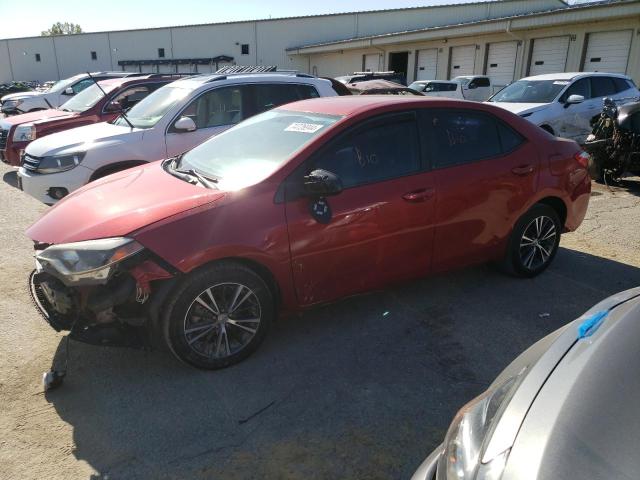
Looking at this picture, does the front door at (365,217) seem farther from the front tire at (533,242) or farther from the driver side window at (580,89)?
the driver side window at (580,89)

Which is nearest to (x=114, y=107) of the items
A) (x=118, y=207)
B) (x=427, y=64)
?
(x=118, y=207)

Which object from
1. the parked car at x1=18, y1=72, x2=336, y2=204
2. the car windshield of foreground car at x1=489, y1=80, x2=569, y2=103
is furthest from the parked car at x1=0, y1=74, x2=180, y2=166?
the car windshield of foreground car at x1=489, y1=80, x2=569, y2=103

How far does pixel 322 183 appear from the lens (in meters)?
3.23

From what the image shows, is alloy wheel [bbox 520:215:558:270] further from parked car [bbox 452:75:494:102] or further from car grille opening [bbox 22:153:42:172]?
parked car [bbox 452:75:494:102]

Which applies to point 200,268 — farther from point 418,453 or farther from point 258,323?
point 418,453

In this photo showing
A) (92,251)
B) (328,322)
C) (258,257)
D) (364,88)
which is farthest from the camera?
(364,88)

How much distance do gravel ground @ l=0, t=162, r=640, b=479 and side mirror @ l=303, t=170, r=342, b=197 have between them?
44.3 inches

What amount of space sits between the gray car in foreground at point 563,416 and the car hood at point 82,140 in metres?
5.54

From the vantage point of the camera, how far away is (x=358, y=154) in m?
3.61

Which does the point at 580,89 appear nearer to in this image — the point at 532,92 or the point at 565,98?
the point at 565,98

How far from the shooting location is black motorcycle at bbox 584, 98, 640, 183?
26.3ft

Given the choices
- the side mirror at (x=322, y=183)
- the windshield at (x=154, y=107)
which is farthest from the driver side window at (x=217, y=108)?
the side mirror at (x=322, y=183)

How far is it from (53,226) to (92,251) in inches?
24.0

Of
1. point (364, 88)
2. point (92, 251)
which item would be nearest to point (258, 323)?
point (92, 251)
